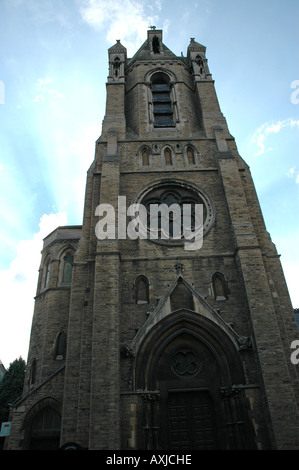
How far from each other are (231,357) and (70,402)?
5303 millimetres

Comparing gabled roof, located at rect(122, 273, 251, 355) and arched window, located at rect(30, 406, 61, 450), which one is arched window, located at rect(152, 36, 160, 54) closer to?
gabled roof, located at rect(122, 273, 251, 355)

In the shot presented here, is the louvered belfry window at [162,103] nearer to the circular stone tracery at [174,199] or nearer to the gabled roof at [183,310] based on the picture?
the circular stone tracery at [174,199]

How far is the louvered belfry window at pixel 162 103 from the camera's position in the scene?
18.6 meters

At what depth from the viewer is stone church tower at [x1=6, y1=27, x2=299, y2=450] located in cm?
954

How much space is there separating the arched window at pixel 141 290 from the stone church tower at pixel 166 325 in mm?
44

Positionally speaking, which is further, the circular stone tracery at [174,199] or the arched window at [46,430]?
the circular stone tracery at [174,199]

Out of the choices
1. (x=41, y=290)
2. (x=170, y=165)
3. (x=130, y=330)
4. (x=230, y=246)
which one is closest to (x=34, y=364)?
(x=41, y=290)

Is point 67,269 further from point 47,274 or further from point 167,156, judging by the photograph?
point 167,156

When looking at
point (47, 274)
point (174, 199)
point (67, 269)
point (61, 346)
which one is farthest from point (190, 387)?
point (47, 274)

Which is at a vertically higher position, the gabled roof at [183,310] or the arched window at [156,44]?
the arched window at [156,44]

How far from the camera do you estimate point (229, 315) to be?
1134 centimetres

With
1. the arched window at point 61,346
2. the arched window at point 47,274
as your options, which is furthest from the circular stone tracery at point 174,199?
the arched window at point 47,274

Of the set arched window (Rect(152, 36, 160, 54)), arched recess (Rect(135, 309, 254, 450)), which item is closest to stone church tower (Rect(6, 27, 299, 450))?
arched recess (Rect(135, 309, 254, 450))

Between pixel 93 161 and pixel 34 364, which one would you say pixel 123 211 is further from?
pixel 34 364
